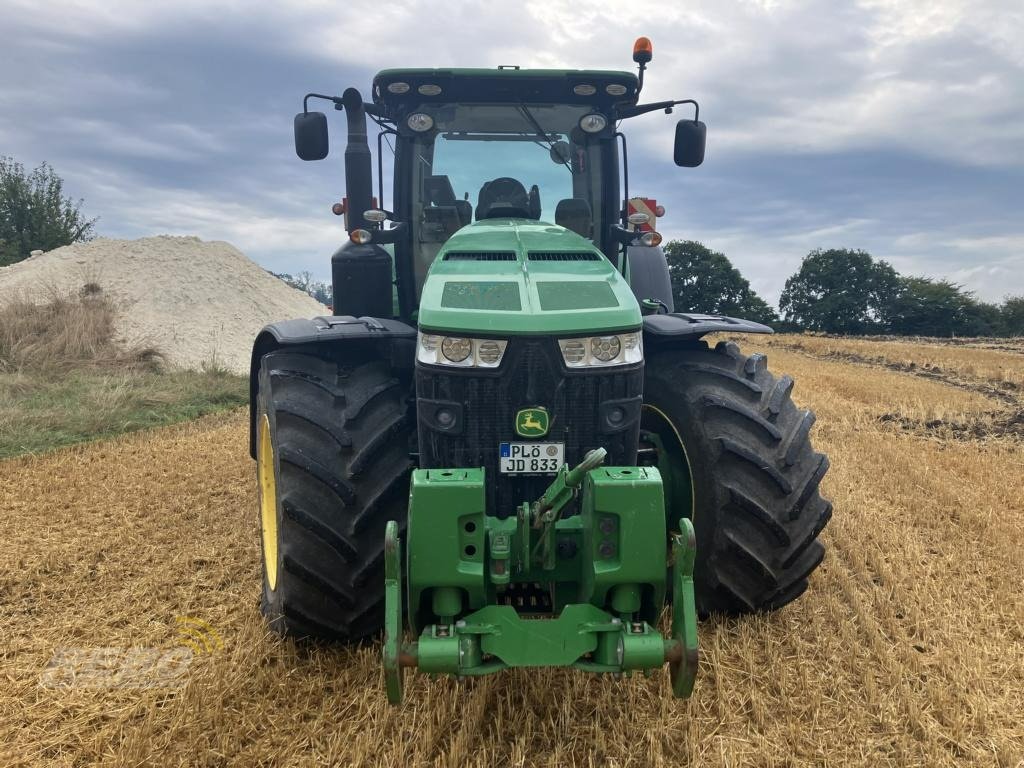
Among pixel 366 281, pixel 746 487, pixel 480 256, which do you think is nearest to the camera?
pixel 746 487

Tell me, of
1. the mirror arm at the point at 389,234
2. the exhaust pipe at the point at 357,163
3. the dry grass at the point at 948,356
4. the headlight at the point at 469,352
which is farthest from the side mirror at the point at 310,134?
the dry grass at the point at 948,356

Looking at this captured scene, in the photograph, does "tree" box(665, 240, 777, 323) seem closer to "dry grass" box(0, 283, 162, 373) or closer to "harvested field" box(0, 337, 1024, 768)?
"dry grass" box(0, 283, 162, 373)

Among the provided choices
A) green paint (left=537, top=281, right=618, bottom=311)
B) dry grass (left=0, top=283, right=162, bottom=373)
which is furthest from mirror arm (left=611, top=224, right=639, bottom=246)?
dry grass (left=0, top=283, right=162, bottom=373)

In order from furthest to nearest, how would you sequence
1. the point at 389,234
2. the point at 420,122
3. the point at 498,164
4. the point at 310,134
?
the point at 498,164
the point at 389,234
the point at 420,122
the point at 310,134

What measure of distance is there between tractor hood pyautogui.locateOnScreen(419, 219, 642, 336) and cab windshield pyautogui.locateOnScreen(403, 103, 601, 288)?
2.45 ft

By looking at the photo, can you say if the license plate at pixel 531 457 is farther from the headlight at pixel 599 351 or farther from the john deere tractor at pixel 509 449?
the headlight at pixel 599 351

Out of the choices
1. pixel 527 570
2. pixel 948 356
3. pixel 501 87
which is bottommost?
pixel 527 570

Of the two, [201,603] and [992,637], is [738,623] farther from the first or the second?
[201,603]

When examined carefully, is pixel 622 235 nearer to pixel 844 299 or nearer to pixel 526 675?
pixel 526 675

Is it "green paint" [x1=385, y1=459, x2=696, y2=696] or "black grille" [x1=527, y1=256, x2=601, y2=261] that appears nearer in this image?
"green paint" [x1=385, y1=459, x2=696, y2=696]

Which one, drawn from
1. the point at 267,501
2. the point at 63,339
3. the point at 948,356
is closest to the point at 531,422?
the point at 267,501

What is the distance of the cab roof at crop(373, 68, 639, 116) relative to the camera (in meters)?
4.19

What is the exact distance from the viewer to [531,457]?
304 centimetres

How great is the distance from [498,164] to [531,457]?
215 centimetres
